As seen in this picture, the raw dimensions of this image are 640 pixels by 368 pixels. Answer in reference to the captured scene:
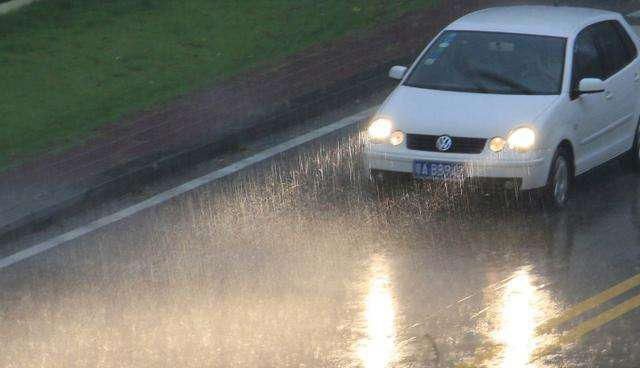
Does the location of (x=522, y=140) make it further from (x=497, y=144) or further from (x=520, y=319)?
(x=520, y=319)

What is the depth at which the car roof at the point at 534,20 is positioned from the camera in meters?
12.5

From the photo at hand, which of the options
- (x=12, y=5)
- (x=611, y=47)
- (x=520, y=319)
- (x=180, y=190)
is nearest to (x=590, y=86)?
(x=611, y=47)

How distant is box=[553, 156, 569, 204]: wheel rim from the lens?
1151 cm

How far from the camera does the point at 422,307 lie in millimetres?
9266

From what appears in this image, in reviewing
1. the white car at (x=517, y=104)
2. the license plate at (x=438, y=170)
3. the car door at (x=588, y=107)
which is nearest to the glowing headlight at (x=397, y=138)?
the white car at (x=517, y=104)

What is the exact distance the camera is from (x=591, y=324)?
28.7 ft

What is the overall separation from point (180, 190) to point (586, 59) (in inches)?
153

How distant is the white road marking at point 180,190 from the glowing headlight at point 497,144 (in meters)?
3.01

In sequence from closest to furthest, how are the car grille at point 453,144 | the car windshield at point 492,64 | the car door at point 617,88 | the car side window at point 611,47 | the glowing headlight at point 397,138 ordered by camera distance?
the car grille at point 453,144 < the glowing headlight at point 397,138 < the car windshield at point 492,64 < the car door at point 617,88 < the car side window at point 611,47

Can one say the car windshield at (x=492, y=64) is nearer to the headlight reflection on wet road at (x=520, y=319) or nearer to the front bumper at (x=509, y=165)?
the front bumper at (x=509, y=165)

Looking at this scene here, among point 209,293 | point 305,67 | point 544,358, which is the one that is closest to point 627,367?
point 544,358

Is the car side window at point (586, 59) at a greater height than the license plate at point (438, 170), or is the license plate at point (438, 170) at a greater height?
the car side window at point (586, 59)

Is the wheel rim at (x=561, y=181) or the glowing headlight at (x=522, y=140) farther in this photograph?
the wheel rim at (x=561, y=181)

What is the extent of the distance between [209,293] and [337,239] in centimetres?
159
